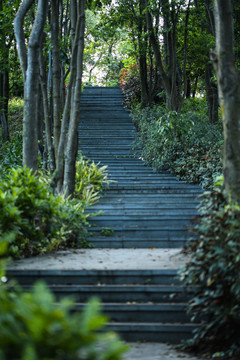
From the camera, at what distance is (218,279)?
16.5 feet

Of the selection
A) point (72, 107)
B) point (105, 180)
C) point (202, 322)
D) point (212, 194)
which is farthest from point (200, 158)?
point (202, 322)

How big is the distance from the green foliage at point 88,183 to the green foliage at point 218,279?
519 cm

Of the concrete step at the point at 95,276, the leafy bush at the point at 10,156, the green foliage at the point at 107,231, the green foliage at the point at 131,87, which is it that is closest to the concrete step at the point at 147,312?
the concrete step at the point at 95,276

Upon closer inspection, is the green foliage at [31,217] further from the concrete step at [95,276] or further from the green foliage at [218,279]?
the green foliage at [218,279]

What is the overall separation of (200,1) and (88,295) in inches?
541

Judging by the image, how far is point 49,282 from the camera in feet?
20.8

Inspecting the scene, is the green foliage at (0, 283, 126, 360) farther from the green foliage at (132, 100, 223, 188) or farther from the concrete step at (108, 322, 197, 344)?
the green foliage at (132, 100, 223, 188)

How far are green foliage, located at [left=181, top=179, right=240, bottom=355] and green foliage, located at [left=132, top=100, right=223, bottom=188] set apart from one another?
20.7 ft

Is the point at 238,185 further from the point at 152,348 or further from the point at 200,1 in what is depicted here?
the point at 200,1

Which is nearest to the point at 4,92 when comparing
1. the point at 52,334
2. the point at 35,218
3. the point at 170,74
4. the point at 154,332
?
the point at 170,74

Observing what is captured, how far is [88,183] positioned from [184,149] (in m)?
3.56

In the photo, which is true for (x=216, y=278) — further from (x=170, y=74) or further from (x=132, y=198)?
(x=170, y=74)

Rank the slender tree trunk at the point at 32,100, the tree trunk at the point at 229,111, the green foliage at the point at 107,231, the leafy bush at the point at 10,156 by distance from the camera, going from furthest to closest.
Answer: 1. the leafy bush at the point at 10,156
2. the green foliage at the point at 107,231
3. the slender tree trunk at the point at 32,100
4. the tree trunk at the point at 229,111

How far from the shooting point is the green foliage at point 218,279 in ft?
16.0
